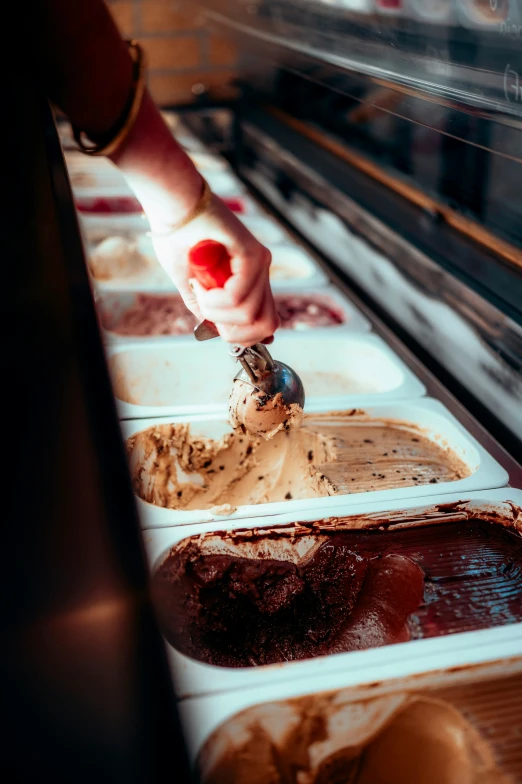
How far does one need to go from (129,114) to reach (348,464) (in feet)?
3.01

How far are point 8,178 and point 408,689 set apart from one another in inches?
35.8

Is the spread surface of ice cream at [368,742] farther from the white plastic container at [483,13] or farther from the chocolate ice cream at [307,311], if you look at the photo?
the chocolate ice cream at [307,311]

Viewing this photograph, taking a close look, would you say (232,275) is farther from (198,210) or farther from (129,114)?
(129,114)

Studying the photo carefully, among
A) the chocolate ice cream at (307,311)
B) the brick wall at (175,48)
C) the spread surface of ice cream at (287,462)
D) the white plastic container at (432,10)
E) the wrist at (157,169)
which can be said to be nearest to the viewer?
the wrist at (157,169)

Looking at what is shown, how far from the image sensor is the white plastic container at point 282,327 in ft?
6.22

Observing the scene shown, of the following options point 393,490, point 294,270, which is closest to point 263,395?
point 393,490

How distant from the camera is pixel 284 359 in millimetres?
1910

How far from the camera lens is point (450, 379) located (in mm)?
1751

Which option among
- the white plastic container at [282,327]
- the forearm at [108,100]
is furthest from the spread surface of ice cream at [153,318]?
the forearm at [108,100]

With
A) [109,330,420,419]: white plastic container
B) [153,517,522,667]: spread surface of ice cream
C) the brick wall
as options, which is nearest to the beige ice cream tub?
[153,517,522,667]: spread surface of ice cream

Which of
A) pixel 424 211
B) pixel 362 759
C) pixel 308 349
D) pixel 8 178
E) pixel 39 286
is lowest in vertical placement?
pixel 362 759

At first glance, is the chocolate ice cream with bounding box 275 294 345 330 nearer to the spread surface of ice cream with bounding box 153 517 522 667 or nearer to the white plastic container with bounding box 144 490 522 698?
the spread surface of ice cream with bounding box 153 517 522 667

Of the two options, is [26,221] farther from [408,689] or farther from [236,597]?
[408,689]

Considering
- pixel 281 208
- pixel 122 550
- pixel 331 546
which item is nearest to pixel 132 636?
pixel 122 550
